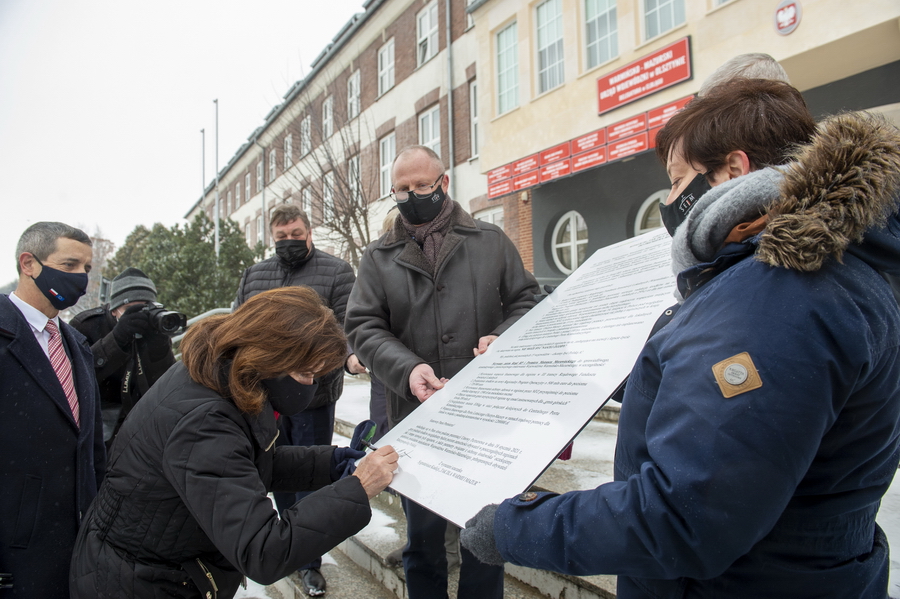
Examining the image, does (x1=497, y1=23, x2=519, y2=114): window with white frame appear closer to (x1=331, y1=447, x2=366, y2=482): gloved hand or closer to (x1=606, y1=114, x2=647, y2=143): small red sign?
(x1=606, y1=114, x2=647, y2=143): small red sign

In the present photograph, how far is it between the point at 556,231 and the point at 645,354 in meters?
9.63

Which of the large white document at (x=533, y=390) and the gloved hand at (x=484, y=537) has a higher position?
the large white document at (x=533, y=390)

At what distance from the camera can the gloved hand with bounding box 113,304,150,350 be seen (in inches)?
116

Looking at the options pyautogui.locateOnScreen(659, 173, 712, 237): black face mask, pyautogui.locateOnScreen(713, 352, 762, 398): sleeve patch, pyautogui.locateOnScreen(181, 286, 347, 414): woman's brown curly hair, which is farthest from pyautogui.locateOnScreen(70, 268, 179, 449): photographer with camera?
pyautogui.locateOnScreen(713, 352, 762, 398): sleeve patch

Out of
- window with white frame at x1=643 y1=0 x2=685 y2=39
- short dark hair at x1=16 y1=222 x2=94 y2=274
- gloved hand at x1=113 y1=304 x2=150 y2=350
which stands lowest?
gloved hand at x1=113 y1=304 x2=150 y2=350

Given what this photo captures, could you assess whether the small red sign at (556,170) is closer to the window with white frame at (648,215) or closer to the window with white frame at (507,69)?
the window with white frame at (648,215)

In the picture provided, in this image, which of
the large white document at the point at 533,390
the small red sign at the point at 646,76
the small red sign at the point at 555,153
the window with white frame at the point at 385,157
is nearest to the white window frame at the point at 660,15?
the small red sign at the point at 646,76

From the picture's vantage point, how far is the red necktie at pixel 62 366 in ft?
6.97

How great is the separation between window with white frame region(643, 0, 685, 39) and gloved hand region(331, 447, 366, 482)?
25.1 feet

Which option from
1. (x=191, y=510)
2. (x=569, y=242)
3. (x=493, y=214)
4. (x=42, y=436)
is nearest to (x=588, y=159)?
(x=569, y=242)

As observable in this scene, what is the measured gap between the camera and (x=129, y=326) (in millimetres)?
2959

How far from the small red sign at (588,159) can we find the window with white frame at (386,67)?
335 inches

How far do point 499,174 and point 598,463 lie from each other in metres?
7.50

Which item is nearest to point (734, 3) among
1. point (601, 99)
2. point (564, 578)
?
point (601, 99)
